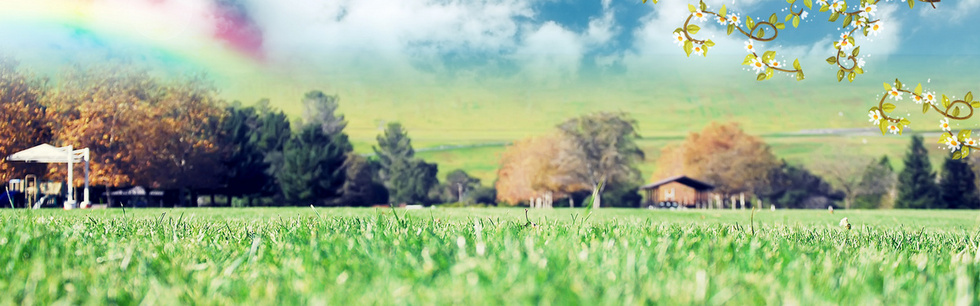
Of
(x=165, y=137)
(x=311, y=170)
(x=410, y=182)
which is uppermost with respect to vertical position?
(x=165, y=137)

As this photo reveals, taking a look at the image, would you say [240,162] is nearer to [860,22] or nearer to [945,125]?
[860,22]

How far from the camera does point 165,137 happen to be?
1341 inches

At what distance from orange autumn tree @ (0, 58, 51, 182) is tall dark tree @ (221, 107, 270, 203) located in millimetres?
12879

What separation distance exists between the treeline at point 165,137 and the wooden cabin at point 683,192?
2695 cm

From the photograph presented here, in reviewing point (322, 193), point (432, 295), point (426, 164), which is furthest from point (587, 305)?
point (426, 164)

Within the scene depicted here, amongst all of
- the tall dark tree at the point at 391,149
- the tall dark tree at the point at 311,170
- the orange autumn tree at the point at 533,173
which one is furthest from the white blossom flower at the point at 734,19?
the tall dark tree at the point at 391,149

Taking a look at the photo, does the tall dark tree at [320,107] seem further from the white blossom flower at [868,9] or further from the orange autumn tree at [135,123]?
the white blossom flower at [868,9]

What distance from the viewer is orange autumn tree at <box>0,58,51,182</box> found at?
95.5 feet

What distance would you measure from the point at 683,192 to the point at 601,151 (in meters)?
8.90

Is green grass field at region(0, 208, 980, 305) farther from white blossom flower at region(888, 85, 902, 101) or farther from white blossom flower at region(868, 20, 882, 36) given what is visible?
white blossom flower at region(868, 20, 882, 36)

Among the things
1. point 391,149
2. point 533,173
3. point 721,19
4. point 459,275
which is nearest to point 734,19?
point 721,19

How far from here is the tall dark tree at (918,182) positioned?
190ft

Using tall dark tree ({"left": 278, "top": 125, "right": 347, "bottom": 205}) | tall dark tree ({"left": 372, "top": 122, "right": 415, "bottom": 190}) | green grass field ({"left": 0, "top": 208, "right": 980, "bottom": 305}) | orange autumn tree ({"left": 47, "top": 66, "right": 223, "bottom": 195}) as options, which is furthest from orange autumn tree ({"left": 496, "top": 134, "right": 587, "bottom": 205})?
green grass field ({"left": 0, "top": 208, "right": 980, "bottom": 305})

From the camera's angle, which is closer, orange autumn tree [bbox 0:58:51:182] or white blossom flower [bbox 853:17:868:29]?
white blossom flower [bbox 853:17:868:29]
